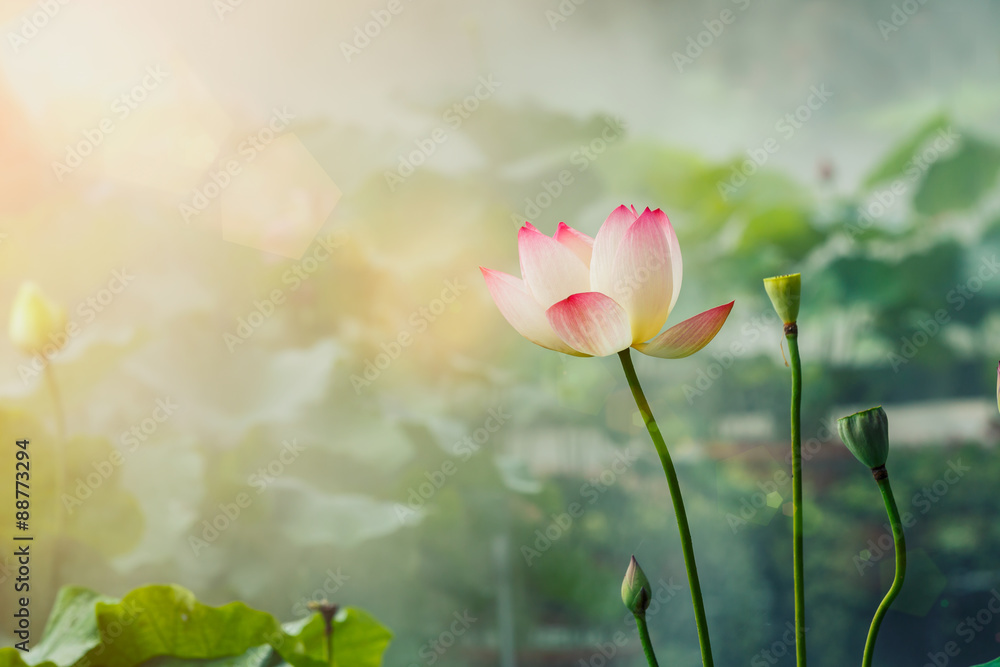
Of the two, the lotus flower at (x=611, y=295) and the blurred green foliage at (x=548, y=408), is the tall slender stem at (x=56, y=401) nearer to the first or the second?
the blurred green foliage at (x=548, y=408)

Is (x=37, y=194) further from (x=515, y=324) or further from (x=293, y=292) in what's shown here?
(x=515, y=324)

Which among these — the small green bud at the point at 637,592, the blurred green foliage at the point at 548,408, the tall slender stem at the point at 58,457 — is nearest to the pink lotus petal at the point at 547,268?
the small green bud at the point at 637,592

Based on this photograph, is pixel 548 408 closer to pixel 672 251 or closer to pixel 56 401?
pixel 56 401

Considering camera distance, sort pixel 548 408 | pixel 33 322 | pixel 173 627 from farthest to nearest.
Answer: pixel 548 408 < pixel 33 322 < pixel 173 627

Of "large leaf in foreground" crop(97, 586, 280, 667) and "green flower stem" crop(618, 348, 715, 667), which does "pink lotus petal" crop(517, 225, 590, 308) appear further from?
"large leaf in foreground" crop(97, 586, 280, 667)

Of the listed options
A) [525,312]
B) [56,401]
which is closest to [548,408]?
[56,401]
